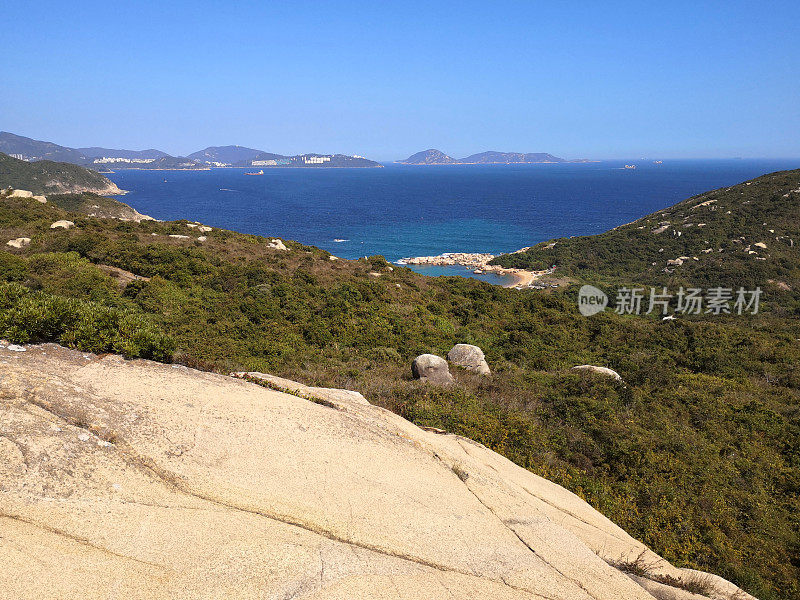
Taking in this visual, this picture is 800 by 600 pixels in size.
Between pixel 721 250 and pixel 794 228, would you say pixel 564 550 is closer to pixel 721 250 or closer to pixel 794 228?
pixel 721 250

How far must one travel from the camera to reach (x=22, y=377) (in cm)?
706

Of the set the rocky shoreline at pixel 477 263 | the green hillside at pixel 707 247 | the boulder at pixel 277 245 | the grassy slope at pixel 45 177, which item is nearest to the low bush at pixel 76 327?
the boulder at pixel 277 245

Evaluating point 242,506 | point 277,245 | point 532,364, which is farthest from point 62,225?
point 242,506

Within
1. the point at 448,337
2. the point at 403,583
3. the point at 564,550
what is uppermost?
the point at 403,583

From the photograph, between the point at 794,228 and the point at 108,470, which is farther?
the point at 794,228

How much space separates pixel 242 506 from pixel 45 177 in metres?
203

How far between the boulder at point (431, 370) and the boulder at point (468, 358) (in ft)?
7.94

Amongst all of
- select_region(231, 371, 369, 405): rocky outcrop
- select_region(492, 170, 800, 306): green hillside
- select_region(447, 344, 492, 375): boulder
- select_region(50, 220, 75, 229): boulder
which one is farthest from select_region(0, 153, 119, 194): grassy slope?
select_region(231, 371, 369, 405): rocky outcrop

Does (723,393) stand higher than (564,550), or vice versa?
(564,550)

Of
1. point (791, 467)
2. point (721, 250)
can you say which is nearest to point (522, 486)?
point (791, 467)

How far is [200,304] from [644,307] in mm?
49101

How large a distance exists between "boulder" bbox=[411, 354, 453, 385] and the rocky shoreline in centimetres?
5245

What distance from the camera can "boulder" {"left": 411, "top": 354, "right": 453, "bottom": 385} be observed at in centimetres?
1855

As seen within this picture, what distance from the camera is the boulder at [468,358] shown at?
21.3 meters
